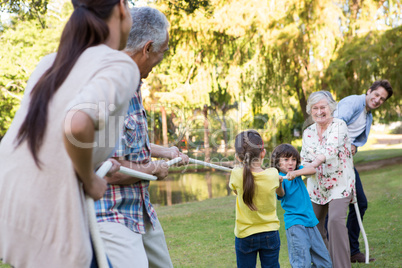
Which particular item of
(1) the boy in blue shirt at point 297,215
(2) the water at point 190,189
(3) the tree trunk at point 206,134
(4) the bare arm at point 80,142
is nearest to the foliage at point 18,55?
(3) the tree trunk at point 206,134

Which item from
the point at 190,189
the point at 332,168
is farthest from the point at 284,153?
the point at 190,189

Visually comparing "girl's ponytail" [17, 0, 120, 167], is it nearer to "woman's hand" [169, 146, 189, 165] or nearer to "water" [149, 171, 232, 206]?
"woman's hand" [169, 146, 189, 165]

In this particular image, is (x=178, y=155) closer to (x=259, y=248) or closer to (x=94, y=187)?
(x=259, y=248)

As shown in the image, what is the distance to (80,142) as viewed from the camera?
1.34 metres

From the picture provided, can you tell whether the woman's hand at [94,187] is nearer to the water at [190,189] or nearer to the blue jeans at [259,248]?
the blue jeans at [259,248]

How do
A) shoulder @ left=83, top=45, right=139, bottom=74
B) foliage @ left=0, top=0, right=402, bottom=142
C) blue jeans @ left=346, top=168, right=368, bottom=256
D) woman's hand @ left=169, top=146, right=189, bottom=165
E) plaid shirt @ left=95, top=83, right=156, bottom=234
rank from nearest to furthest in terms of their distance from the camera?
shoulder @ left=83, top=45, right=139, bottom=74 < plaid shirt @ left=95, top=83, right=156, bottom=234 < woman's hand @ left=169, top=146, right=189, bottom=165 < blue jeans @ left=346, top=168, right=368, bottom=256 < foliage @ left=0, top=0, right=402, bottom=142

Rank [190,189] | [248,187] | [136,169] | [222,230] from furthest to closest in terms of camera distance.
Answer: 1. [190,189]
2. [222,230]
3. [248,187]
4. [136,169]

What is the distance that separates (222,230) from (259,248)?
370cm

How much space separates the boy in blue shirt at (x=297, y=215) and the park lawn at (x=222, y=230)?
3.66 ft

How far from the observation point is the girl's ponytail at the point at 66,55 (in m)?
1.40

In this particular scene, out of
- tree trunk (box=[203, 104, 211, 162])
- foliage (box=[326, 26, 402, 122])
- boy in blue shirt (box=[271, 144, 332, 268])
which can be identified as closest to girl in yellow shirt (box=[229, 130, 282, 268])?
boy in blue shirt (box=[271, 144, 332, 268])

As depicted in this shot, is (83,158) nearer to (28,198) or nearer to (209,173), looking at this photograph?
(28,198)

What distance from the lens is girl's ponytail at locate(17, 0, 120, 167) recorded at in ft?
4.60

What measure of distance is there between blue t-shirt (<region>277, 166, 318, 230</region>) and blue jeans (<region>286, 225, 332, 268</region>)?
0.17 feet
